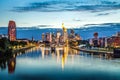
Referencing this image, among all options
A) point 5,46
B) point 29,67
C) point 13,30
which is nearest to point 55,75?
point 29,67

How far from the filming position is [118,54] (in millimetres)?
15664

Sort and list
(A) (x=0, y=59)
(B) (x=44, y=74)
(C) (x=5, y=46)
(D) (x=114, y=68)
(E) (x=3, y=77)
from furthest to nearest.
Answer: (C) (x=5, y=46), (A) (x=0, y=59), (D) (x=114, y=68), (B) (x=44, y=74), (E) (x=3, y=77)

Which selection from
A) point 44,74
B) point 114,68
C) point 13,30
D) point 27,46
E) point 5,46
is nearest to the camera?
point 44,74

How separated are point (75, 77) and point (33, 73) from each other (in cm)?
125

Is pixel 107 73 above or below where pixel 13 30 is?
below

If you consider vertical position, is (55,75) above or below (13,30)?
below

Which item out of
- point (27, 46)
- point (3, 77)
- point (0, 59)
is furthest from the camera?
point (27, 46)

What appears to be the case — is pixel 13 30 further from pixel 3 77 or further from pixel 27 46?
pixel 27 46

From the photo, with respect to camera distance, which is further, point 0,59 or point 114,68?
point 0,59

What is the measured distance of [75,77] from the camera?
8.12 meters

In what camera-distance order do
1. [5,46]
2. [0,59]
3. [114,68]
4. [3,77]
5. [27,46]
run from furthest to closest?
1. [27,46]
2. [5,46]
3. [0,59]
4. [114,68]
5. [3,77]

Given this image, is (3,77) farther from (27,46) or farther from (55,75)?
(27,46)

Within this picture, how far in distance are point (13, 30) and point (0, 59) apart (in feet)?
11.3

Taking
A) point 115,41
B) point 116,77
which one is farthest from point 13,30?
point 116,77
